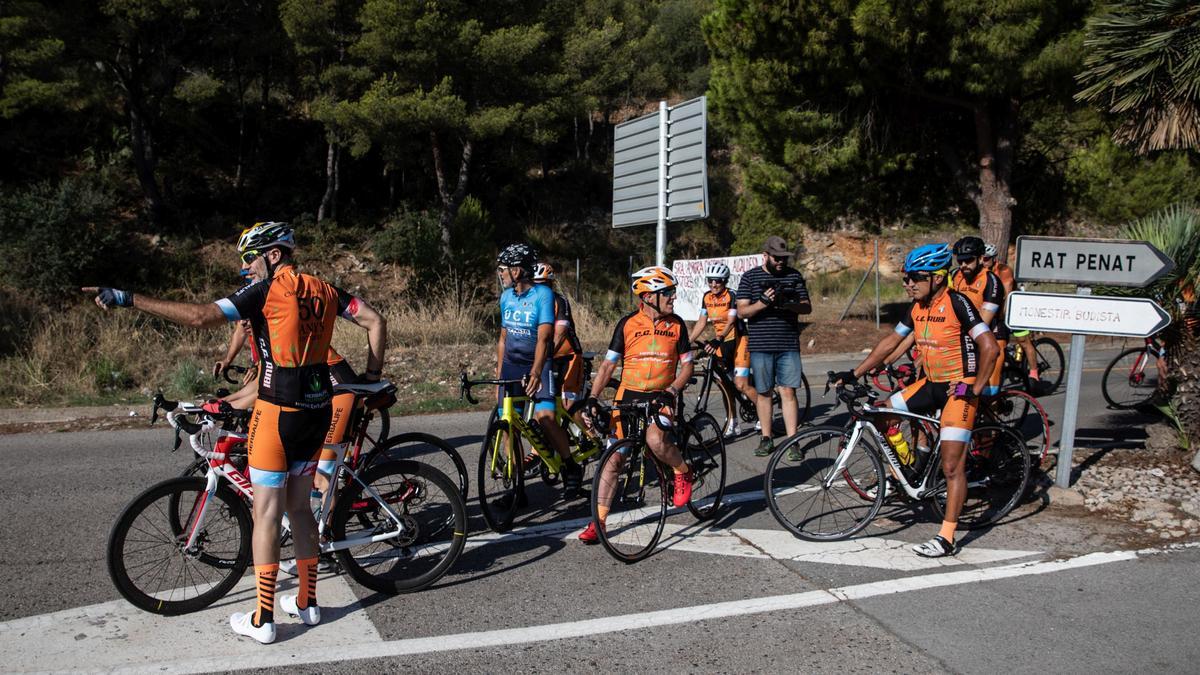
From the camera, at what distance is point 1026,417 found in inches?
336

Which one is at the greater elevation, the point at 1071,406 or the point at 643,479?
the point at 1071,406

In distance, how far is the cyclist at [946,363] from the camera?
5.63m

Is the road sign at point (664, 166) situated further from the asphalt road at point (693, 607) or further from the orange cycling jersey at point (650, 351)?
the asphalt road at point (693, 607)

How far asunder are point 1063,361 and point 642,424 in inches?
353

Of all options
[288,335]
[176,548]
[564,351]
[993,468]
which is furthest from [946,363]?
[176,548]

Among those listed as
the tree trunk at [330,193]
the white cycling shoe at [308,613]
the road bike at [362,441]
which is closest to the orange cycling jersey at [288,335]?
the road bike at [362,441]

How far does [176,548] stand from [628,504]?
3.01m

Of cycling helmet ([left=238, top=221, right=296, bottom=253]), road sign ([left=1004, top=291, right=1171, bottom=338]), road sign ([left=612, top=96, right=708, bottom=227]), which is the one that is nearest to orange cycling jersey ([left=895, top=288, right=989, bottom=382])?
road sign ([left=1004, top=291, right=1171, bottom=338])

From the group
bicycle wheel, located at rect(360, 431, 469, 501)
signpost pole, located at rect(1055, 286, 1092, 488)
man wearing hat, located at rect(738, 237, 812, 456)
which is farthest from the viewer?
man wearing hat, located at rect(738, 237, 812, 456)

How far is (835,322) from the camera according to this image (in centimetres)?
2025

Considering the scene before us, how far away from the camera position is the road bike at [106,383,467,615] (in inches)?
179

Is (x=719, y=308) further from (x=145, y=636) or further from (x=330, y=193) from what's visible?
(x=330, y=193)

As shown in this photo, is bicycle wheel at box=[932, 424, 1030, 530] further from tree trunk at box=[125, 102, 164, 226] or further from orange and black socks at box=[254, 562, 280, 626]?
tree trunk at box=[125, 102, 164, 226]

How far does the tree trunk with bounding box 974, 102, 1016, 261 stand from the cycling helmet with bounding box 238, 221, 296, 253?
60.7 feet
